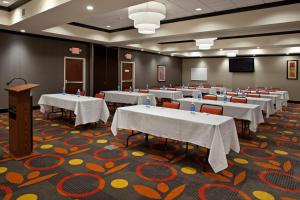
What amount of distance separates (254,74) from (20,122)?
1307 centimetres

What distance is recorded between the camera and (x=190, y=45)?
1099 cm

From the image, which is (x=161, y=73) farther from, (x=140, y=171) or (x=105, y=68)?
(x=140, y=171)

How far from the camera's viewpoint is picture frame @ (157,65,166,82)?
1358 centimetres

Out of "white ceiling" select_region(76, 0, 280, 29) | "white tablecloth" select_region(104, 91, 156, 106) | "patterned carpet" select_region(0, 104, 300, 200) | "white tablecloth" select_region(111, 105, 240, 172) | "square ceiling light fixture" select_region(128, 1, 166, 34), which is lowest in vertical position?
"patterned carpet" select_region(0, 104, 300, 200)

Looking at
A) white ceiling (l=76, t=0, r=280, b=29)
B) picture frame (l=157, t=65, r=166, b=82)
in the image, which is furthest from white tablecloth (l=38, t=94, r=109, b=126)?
picture frame (l=157, t=65, r=166, b=82)

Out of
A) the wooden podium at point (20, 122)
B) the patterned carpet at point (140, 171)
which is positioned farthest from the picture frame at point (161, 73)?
the wooden podium at point (20, 122)

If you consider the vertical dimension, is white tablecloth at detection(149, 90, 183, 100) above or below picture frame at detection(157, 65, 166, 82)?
below

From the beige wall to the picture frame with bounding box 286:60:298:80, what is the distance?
171mm

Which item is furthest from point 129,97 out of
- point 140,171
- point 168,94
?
point 140,171

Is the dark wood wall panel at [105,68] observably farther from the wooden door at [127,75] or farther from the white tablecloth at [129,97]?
the white tablecloth at [129,97]

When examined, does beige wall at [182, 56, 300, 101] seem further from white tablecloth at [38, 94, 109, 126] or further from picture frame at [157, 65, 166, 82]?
white tablecloth at [38, 94, 109, 126]

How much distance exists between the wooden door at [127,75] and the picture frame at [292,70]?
28.2ft

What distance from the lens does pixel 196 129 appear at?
3.22 meters

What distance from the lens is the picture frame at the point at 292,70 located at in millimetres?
11944
